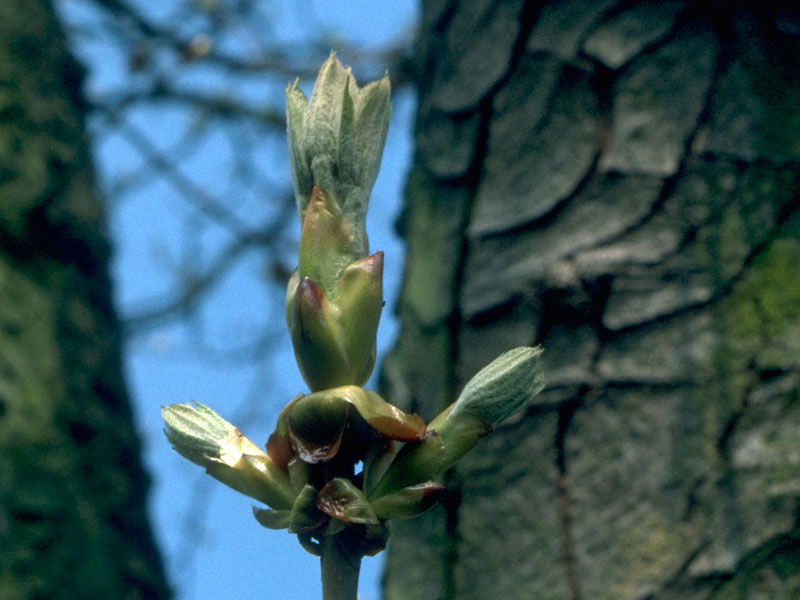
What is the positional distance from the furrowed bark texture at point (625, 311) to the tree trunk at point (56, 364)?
74 centimetres

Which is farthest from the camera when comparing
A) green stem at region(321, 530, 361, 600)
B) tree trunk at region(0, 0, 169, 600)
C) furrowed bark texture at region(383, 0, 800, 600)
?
tree trunk at region(0, 0, 169, 600)

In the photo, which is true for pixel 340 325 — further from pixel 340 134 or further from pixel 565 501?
pixel 565 501

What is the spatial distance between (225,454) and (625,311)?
0.66 meters

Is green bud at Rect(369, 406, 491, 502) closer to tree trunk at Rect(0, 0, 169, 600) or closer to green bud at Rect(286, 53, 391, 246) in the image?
green bud at Rect(286, 53, 391, 246)

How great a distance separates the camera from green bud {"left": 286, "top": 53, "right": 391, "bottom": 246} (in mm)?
318

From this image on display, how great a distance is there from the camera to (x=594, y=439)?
89 centimetres

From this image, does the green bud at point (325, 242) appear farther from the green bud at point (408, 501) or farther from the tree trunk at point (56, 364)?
the tree trunk at point (56, 364)

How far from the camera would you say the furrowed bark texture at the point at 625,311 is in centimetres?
83

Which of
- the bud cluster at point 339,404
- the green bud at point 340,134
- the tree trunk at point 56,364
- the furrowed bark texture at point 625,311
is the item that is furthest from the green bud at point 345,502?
the tree trunk at point 56,364

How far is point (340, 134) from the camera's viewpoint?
0.32 m

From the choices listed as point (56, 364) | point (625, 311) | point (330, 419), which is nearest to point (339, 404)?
point (330, 419)

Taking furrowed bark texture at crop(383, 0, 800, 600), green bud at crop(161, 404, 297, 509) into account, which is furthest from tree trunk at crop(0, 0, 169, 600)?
green bud at crop(161, 404, 297, 509)

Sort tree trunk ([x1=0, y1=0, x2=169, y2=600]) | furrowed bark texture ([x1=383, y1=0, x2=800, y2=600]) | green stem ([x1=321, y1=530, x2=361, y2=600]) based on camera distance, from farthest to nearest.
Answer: tree trunk ([x1=0, y1=0, x2=169, y2=600]), furrowed bark texture ([x1=383, y1=0, x2=800, y2=600]), green stem ([x1=321, y1=530, x2=361, y2=600])

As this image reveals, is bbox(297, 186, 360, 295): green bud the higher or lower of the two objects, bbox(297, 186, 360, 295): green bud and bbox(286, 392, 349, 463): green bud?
the higher
